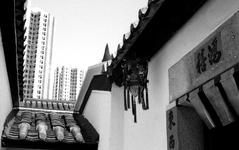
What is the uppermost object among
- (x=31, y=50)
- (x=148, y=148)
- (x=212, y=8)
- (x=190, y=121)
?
(x=31, y=50)

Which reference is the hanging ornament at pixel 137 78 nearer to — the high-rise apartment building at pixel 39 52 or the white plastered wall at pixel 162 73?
the white plastered wall at pixel 162 73

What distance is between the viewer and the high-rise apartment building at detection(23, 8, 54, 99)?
4694 cm

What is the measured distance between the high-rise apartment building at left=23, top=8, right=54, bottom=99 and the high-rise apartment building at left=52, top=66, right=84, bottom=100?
1.51 m

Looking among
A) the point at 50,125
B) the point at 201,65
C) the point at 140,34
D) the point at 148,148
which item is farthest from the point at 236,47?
the point at 50,125

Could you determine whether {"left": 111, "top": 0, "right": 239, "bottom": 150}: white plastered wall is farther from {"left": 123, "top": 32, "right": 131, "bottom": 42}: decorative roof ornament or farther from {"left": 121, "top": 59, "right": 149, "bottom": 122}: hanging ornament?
{"left": 123, "top": 32, "right": 131, "bottom": 42}: decorative roof ornament

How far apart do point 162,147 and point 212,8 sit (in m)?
1.89

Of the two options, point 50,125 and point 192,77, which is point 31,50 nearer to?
→ point 50,125

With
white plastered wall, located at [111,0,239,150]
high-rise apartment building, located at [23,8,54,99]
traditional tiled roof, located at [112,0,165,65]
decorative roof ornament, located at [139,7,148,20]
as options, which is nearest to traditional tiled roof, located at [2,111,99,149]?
white plastered wall, located at [111,0,239,150]

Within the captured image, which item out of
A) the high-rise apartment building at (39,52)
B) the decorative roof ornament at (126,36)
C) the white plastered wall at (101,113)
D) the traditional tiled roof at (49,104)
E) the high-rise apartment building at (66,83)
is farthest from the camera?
the high-rise apartment building at (39,52)

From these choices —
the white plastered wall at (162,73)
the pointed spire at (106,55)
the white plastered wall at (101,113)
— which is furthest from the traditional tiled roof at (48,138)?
the pointed spire at (106,55)

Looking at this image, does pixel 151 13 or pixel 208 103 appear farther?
pixel 151 13

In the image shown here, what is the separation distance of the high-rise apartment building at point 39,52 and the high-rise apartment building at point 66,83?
1512 mm

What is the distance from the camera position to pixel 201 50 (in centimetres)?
330

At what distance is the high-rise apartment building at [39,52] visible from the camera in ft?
154
